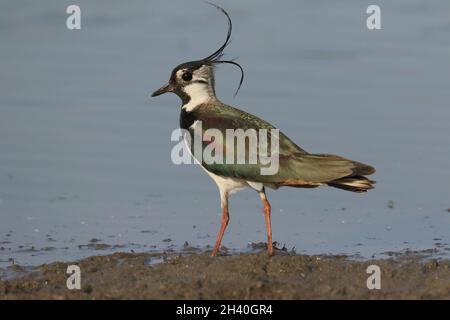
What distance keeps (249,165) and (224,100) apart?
3693 millimetres

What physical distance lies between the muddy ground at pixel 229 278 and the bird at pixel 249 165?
43 cm

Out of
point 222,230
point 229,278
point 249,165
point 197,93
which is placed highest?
point 197,93

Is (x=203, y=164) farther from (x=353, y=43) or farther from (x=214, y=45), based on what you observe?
(x=353, y=43)

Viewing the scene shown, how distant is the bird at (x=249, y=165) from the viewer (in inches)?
340

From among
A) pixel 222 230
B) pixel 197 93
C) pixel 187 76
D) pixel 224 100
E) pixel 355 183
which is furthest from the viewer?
pixel 224 100

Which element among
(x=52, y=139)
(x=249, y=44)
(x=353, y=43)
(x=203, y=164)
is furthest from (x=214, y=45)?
(x=203, y=164)

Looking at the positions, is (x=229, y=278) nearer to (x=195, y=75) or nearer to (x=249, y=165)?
(x=249, y=165)

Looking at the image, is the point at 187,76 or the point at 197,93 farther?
the point at 187,76

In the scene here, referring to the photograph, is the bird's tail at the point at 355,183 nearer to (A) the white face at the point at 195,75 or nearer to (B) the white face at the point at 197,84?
(B) the white face at the point at 197,84

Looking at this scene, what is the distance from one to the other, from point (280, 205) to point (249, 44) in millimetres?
4472

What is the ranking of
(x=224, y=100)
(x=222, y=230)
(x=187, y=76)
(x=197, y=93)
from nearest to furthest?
(x=222, y=230) → (x=197, y=93) → (x=187, y=76) → (x=224, y=100)

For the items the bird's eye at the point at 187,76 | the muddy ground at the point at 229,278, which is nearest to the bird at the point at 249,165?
the bird's eye at the point at 187,76

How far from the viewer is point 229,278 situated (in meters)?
8.09

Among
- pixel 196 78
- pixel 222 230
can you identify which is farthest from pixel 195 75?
pixel 222 230
